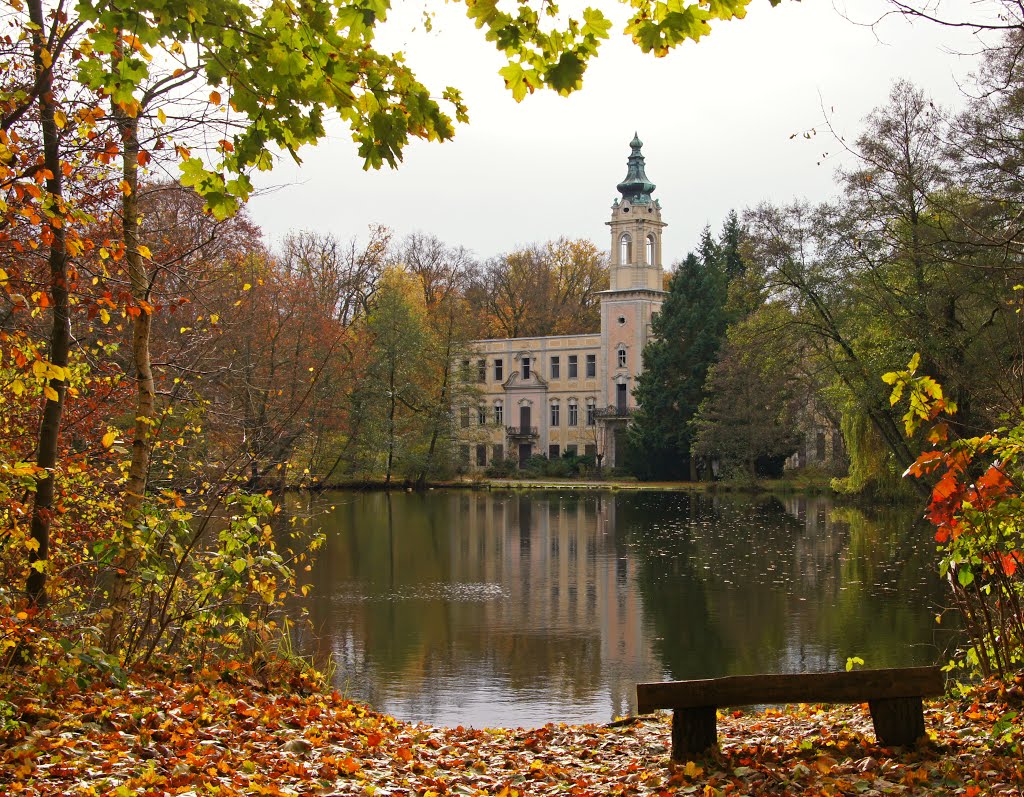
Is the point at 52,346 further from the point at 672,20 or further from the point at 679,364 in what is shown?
the point at 679,364

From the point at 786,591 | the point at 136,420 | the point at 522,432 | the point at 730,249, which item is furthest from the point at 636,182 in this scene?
the point at 136,420

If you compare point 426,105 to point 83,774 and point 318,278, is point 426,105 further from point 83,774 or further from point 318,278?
point 318,278

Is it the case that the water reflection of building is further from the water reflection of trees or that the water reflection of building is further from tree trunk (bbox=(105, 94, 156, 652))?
tree trunk (bbox=(105, 94, 156, 652))

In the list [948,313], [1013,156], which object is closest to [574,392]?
[948,313]

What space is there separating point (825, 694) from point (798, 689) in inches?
4.5

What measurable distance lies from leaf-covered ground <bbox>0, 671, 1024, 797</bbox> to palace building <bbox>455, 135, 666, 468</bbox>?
4639 centimetres

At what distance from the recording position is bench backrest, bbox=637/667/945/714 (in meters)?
4.76

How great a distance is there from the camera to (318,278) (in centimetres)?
4231

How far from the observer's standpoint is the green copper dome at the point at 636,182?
183 feet

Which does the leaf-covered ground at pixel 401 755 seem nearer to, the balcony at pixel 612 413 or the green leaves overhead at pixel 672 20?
the green leaves overhead at pixel 672 20

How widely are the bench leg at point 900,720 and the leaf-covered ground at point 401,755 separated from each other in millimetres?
92

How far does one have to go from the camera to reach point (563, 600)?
52.4 ft

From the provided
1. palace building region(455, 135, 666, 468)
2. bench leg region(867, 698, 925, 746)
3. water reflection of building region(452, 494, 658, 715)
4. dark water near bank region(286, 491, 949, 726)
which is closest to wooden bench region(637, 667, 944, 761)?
bench leg region(867, 698, 925, 746)

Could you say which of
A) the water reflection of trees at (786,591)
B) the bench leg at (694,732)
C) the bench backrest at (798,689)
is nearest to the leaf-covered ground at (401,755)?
the bench leg at (694,732)
